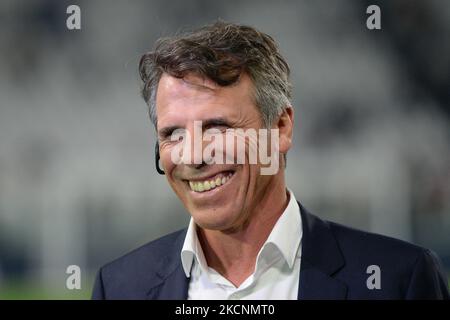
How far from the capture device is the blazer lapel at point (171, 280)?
4.10 ft

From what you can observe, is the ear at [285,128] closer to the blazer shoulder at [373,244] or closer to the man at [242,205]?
the man at [242,205]

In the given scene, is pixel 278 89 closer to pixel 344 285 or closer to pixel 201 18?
pixel 201 18

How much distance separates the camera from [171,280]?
1269 mm

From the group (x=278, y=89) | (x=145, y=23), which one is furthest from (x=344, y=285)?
(x=145, y=23)

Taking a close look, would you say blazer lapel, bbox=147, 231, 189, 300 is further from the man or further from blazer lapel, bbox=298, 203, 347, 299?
blazer lapel, bbox=298, 203, 347, 299

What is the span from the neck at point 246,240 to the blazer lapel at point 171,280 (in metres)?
0.07

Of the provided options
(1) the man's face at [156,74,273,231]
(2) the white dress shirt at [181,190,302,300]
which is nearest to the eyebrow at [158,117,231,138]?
(1) the man's face at [156,74,273,231]

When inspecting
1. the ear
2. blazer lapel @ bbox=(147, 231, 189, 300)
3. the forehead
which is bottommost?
blazer lapel @ bbox=(147, 231, 189, 300)

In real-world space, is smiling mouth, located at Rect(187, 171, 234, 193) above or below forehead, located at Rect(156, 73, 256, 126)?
below

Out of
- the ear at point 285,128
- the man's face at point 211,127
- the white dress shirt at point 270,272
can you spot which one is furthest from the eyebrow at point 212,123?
the white dress shirt at point 270,272

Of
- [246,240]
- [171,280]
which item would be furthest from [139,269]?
[246,240]

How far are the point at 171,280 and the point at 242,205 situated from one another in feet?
0.72

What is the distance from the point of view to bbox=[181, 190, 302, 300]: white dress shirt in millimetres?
1229

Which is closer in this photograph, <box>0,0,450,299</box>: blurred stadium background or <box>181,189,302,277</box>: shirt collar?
<box>181,189,302,277</box>: shirt collar
